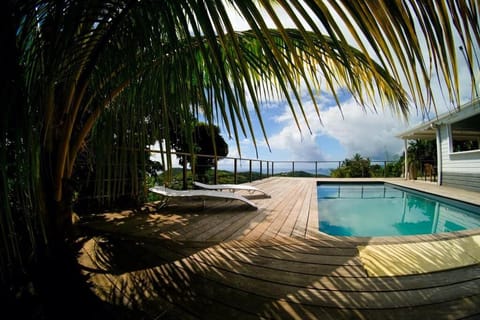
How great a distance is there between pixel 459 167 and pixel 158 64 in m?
9.92

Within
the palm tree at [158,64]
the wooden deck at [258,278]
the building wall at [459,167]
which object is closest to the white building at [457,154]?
the building wall at [459,167]

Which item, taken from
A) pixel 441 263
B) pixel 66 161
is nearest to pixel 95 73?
pixel 66 161

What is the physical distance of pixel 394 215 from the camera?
5664 millimetres

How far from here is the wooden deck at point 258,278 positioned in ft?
4.30

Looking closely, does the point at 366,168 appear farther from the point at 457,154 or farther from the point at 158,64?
the point at 158,64

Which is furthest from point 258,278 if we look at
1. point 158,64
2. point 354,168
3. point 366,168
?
point 366,168

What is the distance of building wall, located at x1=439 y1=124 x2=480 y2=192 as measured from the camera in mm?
6578

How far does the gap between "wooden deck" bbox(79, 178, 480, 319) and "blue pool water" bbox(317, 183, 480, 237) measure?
223cm

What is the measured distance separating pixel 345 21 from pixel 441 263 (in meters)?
2.36

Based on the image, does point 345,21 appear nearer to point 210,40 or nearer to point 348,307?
point 210,40

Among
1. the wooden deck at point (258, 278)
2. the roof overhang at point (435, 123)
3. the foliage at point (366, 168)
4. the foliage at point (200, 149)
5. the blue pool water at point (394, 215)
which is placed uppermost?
the roof overhang at point (435, 123)

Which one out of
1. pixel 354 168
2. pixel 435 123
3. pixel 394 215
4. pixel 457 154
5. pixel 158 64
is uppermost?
pixel 435 123

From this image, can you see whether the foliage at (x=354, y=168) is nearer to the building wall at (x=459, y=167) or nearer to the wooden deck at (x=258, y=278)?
the building wall at (x=459, y=167)

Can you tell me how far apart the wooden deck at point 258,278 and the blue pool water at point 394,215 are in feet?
7.31
